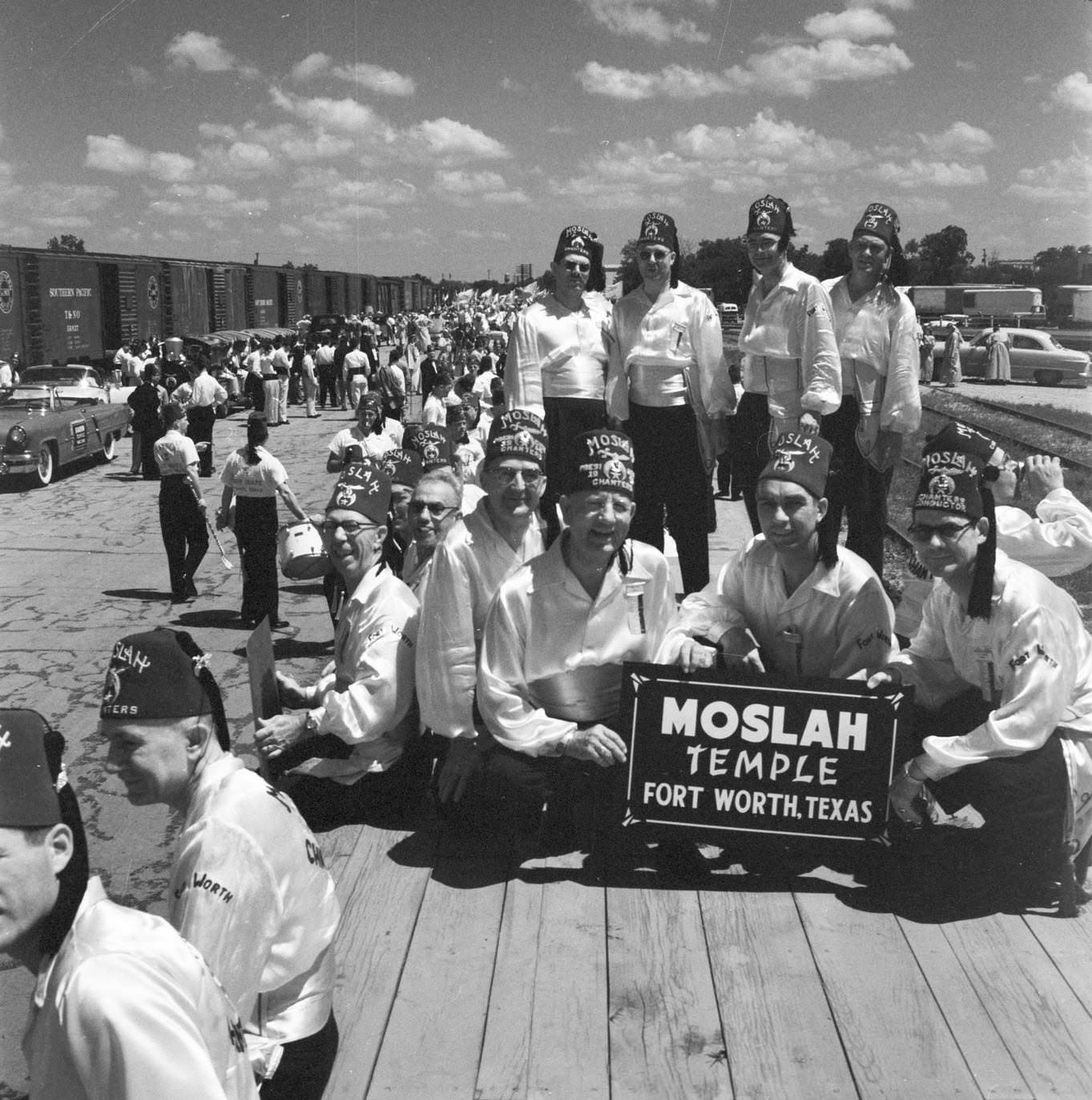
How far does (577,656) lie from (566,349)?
9.22 feet

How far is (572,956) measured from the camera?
3.91 meters

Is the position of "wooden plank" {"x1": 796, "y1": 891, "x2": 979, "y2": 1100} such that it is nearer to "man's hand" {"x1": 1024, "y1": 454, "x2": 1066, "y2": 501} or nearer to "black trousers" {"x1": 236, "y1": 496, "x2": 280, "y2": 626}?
"man's hand" {"x1": 1024, "y1": 454, "x2": 1066, "y2": 501}

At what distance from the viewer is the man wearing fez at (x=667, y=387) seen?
6.69 m

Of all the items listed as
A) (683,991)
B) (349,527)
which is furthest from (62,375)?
(683,991)

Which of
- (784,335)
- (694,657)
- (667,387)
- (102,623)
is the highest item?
(784,335)

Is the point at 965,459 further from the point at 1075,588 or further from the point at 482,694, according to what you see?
the point at 1075,588

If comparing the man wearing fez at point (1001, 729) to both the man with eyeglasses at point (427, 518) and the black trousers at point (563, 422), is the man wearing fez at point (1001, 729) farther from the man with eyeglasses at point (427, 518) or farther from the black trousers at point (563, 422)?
the black trousers at point (563, 422)

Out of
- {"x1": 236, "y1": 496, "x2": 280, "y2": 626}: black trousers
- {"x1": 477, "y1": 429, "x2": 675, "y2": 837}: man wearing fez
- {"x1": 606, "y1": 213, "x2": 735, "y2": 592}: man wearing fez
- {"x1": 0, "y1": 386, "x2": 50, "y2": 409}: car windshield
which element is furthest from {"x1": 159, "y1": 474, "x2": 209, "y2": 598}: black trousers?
{"x1": 0, "y1": 386, "x2": 50, "y2": 409}: car windshield

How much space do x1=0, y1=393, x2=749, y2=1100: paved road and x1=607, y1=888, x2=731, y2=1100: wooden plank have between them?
1949mm

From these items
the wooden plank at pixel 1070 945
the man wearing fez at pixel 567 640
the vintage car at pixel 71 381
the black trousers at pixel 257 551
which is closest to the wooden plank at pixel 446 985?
the man wearing fez at pixel 567 640

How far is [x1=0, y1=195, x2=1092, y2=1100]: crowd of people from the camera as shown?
2.03 m

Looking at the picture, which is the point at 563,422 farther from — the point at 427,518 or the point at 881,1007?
the point at 881,1007

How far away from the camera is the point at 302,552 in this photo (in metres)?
7.20

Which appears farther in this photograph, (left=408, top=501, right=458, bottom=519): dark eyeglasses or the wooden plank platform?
(left=408, top=501, right=458, bottom=519): dark eyeglasses
